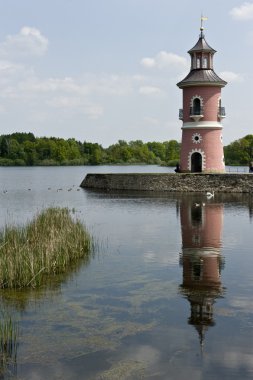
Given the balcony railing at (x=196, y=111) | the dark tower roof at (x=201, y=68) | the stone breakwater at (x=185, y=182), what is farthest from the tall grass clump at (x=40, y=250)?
the dark tower roof at (x=201, y=68)

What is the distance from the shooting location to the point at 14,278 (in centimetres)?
1212

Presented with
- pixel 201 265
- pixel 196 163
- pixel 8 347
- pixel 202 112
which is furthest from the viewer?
pixel 196 163

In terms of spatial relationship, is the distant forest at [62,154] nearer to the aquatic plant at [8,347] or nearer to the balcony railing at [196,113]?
the balcony railing at [196,113]

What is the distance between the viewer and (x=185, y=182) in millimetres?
41344

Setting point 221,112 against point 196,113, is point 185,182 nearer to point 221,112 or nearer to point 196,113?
point 196,113

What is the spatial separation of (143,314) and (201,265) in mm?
4581

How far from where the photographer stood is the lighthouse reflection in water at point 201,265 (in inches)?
411

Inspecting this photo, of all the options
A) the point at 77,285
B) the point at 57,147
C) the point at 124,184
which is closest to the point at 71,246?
the point at 77,285

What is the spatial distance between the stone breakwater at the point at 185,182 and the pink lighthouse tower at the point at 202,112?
1.78m

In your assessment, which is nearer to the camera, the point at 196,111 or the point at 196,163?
the point at 196,111

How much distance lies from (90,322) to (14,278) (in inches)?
115

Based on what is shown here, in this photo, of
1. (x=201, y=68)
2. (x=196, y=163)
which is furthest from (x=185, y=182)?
(x=201, y=68)

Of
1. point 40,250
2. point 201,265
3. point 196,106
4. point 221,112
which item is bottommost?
point 201,265

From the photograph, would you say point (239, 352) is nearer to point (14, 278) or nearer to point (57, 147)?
point (14, 278)
